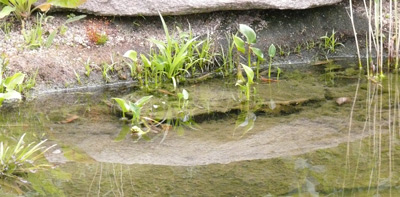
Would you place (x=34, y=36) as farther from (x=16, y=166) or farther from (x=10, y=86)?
(x=16, y=166)

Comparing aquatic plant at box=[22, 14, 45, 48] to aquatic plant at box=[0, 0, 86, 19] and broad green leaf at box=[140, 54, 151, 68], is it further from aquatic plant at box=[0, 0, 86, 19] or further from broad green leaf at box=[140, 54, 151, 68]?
broad green leaf at box=[140, 54, 151, 68]

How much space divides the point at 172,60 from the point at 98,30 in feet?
2.76

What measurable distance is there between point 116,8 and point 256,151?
2.54 meters

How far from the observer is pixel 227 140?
374cm

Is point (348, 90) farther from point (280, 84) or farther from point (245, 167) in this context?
point (245, 167)

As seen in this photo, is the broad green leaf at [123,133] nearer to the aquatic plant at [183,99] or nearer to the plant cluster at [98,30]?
the aquatic plant at [183,99]

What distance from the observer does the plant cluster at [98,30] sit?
17.8ft

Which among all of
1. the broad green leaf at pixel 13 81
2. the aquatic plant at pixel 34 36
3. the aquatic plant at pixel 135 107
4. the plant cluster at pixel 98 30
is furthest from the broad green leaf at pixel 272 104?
the aquatic plant at pixel 34 36

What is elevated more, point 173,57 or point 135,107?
point 173,57

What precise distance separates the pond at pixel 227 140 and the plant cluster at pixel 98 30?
2.15ft

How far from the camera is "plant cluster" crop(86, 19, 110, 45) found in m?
5.43

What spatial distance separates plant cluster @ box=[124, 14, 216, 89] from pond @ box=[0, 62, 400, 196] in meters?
0.20

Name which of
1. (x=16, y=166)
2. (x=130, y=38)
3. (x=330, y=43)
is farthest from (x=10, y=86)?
(x=330, y=43)

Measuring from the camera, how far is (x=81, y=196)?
2.89 metres
